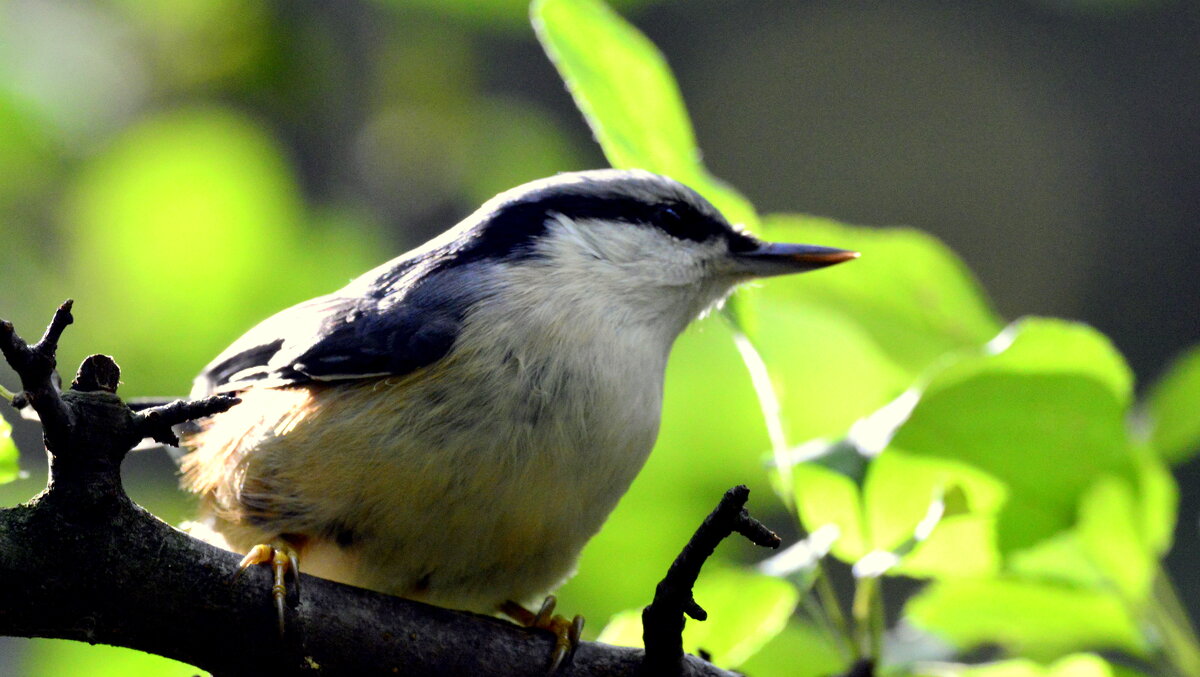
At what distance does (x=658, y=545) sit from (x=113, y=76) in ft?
8.61

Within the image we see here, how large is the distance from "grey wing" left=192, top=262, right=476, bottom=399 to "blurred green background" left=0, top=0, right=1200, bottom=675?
585mm

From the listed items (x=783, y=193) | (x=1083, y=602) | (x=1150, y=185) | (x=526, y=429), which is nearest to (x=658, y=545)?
(x=526, y=429)

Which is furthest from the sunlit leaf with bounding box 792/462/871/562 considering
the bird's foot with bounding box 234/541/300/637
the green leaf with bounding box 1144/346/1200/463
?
the bird's foot with bounding box 234/541/300/637

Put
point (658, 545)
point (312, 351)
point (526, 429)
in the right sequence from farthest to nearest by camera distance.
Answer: point (658, 545) < point (312, 351) < point (526, 429)

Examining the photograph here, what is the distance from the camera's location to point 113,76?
3.98 m

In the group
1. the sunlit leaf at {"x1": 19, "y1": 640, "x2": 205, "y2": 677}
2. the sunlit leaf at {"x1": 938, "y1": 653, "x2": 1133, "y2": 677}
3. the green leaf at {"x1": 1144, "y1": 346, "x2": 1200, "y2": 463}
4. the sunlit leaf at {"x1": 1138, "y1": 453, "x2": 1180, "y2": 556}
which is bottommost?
the sunlit leaf at {"x1": 19, "y1": 640, "x2": 205, "y2": 677}

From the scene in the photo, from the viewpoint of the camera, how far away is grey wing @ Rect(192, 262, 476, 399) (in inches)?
79.5

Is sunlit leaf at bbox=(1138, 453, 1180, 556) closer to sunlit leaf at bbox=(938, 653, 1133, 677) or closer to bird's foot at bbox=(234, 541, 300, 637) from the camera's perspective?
sunlit leaf at bbox=(938, 653, 1133, 677)

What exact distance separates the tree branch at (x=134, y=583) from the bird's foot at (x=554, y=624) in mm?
162

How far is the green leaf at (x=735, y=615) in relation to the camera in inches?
72.7

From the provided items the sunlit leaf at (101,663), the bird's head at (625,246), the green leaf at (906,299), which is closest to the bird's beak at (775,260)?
the bird's head at (625,246)

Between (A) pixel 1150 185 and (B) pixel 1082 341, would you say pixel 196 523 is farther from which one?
(A) pixel 1150 185

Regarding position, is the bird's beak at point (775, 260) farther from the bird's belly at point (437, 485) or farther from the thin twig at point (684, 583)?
the thin twig at point (684, 583)

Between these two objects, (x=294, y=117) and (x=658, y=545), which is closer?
(x=658, y=545)
